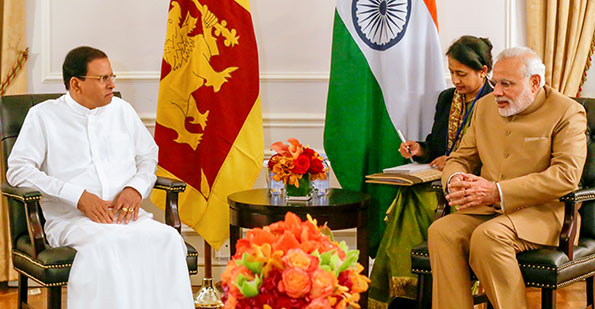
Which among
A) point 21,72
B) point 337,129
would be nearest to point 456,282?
point 337,129

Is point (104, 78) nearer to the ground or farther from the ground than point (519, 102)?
farther from the ground

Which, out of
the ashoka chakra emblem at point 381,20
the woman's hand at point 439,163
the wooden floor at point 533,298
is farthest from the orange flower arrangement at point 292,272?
the wooden floor at point 533,298

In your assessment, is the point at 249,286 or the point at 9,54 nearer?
the point at 249,286

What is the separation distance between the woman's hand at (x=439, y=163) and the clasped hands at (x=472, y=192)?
45 cm

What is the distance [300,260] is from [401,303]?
220cm

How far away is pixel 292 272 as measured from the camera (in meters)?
1.60

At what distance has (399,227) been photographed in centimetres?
355

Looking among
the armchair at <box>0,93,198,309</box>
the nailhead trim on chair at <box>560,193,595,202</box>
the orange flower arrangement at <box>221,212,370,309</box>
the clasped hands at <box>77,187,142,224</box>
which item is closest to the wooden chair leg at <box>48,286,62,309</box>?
the armchair at <box>0,93,198,309</box>

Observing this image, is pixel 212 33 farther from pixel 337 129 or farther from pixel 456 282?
pixel 456 282

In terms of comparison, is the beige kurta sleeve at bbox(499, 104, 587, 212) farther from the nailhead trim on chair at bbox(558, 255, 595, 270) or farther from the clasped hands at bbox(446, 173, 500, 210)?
the nailhead trim on chair at bbox(558, 255, 595, 270)

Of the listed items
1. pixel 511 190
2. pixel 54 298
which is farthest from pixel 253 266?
pixel 511 190

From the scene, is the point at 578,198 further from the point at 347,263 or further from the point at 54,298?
the point at 54,298

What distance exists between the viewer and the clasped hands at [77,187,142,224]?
306 cm

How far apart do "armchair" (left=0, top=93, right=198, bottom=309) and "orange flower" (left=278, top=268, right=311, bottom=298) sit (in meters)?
1.51
